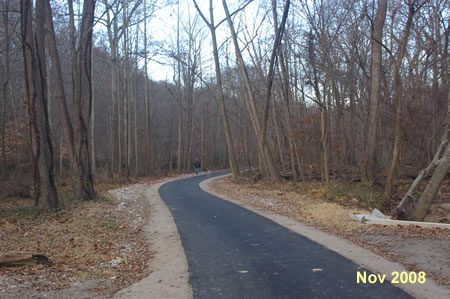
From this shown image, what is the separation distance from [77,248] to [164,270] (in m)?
2.56

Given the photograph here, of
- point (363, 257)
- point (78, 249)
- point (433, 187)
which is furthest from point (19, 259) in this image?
point (433, 187)

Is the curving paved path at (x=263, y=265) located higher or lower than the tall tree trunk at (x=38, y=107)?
lower

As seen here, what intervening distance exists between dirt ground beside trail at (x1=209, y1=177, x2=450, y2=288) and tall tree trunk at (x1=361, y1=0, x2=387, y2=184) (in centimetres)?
527

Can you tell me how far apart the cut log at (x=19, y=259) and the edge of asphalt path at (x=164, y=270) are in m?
1.84

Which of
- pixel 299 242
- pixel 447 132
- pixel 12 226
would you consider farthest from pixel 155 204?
pixel 447 132

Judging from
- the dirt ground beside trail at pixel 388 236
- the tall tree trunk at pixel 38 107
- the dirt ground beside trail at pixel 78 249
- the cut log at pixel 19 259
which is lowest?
the dirt ground beside trail at pixel 388 236

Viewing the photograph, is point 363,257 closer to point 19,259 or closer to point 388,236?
point 388,236

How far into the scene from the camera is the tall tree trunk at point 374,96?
15.6 metres

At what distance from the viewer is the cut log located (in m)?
5.83

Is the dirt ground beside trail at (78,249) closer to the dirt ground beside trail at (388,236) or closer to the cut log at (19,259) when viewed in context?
the cut log at (19,259)

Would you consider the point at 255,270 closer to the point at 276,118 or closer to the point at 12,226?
the point at 12,226

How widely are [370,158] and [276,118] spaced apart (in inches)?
327

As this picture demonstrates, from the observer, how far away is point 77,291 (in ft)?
16.0

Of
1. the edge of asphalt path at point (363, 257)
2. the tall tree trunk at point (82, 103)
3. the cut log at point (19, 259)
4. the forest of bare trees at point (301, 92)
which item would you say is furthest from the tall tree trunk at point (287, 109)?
the cut log at point (19, 259)
